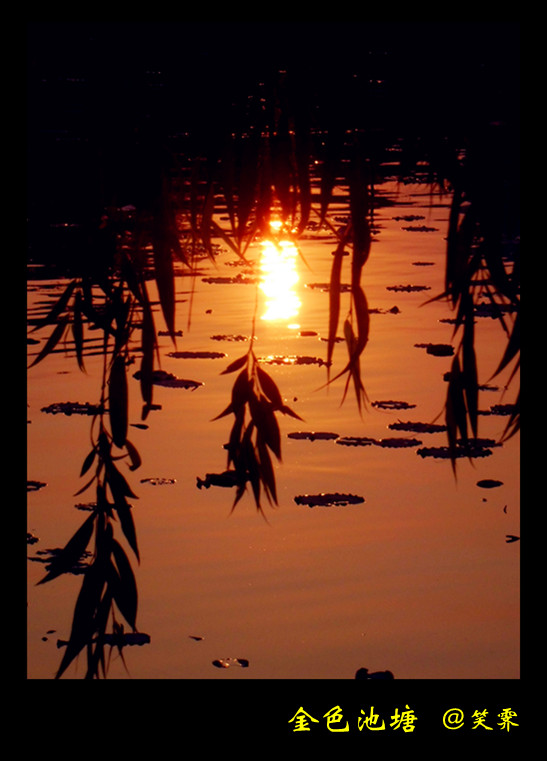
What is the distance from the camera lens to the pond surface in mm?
3723

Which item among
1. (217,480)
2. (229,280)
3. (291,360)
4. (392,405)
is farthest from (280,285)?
(217,480)

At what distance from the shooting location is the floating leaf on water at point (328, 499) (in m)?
4.61

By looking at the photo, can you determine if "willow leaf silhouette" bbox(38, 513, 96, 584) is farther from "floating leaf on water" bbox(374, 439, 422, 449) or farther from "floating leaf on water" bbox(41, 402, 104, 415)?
"floating leaf on water" bbox(41, 402, 104, 415)

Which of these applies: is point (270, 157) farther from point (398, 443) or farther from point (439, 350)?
point (439, 350)

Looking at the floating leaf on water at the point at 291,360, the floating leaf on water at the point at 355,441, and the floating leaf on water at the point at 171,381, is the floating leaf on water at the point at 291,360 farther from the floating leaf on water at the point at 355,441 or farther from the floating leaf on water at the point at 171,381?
the floating leaf on water at the point at 355,441

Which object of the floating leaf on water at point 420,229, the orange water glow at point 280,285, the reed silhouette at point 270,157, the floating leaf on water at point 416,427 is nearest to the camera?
the reed silhouette at point 270,157

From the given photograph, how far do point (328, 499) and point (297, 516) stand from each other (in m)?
0.16

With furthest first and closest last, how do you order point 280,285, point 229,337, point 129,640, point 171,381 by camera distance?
point 280,285 → point 229,337 → point 171,381 → point 129,640

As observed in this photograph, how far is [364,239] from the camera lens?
3277mm

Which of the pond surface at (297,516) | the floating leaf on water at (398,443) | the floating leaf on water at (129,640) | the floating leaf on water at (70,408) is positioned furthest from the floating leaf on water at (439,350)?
the floating leaf on water at (129,640)

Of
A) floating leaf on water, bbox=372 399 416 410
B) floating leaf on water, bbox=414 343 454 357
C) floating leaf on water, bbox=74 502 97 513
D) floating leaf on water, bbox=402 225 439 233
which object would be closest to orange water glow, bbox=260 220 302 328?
floating leaf on water, bbox=414 343 454 357

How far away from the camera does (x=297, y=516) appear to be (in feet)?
14.9

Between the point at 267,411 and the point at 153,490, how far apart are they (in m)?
1.25

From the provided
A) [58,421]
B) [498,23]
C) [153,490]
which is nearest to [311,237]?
[58,421]
